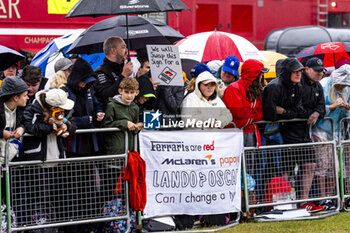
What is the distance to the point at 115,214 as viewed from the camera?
714 centimetres

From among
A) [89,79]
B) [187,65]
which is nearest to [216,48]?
[187,65]

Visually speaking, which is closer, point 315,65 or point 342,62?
point 315,65

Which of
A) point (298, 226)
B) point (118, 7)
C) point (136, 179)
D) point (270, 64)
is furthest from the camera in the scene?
point (270, 64)

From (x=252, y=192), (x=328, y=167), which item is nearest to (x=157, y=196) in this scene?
(x=252, y=192)

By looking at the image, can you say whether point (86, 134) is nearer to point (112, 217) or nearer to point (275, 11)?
point (112, 217)

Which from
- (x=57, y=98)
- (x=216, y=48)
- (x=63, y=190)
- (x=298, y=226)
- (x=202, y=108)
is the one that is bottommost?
(x=298, y=226)

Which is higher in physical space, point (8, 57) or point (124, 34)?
point (124, 34)

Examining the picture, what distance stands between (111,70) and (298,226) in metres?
3.00

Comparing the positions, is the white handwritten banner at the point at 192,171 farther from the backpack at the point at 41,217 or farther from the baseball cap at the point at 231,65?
the baseball cap at the point at 231,65

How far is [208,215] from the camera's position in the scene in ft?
25.1

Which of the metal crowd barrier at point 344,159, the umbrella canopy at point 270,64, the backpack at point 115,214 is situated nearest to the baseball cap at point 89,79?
the backpack at point 115,214

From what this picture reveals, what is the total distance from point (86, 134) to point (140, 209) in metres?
1.05

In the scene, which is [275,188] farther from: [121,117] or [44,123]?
[44,123]

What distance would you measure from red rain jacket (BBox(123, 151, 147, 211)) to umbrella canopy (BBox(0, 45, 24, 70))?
100 inches
